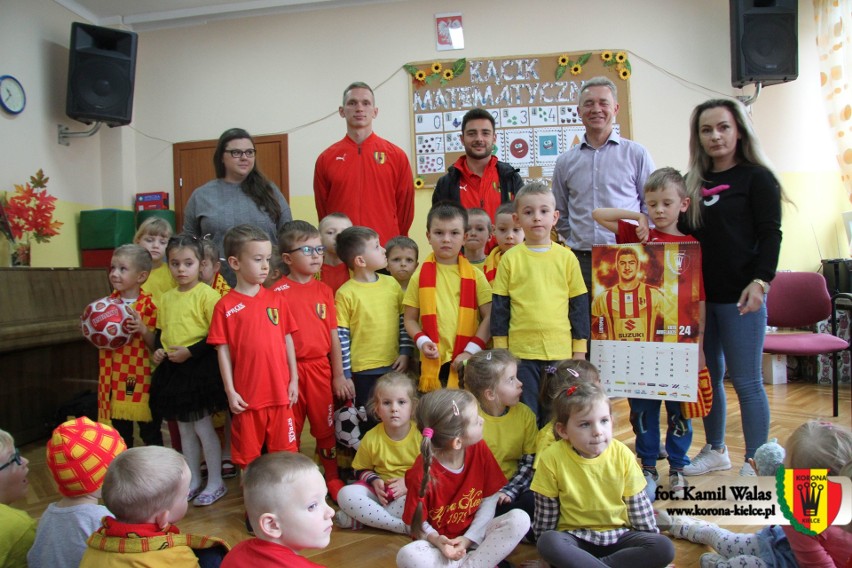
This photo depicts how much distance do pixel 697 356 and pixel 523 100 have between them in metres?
3.66

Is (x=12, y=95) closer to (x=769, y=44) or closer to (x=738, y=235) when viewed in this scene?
(x=738, y=235)

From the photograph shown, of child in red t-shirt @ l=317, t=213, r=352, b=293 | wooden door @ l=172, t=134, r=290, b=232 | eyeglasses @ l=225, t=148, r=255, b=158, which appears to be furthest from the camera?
wooden door @ l=172, t=134, r=290, b=232

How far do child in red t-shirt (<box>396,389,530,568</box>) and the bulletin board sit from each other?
152 inches

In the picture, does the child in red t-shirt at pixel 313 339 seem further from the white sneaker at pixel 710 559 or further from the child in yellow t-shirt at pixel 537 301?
the white sneaker at pixel 710 559

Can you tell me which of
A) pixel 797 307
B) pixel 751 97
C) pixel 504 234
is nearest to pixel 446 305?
pixel 504 234

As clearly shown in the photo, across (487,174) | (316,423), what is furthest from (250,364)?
(487,174)

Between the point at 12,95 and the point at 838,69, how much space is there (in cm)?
662

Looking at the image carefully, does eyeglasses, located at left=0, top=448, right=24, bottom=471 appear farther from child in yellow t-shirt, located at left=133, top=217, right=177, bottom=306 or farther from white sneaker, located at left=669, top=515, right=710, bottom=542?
white sneaker, located at left=669, top=515, right=710, bottom=542

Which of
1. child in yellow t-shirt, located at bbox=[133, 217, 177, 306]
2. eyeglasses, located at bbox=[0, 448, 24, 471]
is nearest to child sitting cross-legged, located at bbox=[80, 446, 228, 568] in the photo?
eyeglasses, located at bbox=[0, 448, 24, 471]

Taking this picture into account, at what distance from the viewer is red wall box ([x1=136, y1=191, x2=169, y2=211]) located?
5.78 m

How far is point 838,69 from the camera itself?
498 centimetres

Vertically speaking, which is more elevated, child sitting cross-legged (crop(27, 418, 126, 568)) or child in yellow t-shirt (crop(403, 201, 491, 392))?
child in yellow t-shirt (crop(403, 201, 491, 392))

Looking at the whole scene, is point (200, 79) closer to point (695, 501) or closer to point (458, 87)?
point (458, 87)

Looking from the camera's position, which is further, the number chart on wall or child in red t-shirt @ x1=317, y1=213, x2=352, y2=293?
child in red t-shirt @ x1=317, y1=213, x2=352, y2=293
